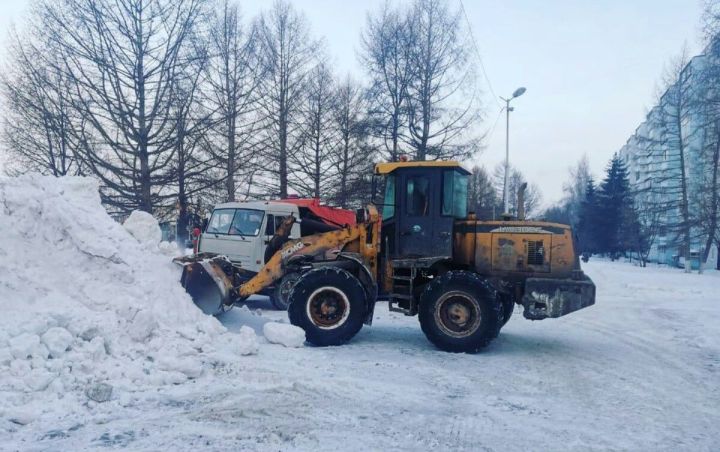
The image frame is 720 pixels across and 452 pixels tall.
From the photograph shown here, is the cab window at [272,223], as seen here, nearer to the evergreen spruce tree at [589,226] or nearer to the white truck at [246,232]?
the white truck at [246,232]

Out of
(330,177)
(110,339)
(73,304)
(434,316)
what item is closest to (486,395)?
(434,316)

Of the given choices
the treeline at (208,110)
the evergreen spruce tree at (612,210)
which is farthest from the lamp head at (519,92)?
the evergreen spruce tree at (612,210)

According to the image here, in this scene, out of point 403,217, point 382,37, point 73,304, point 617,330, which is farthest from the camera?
point 382,37

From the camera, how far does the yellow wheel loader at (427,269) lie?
8.66 metres

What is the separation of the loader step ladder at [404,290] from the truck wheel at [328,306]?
649 mm

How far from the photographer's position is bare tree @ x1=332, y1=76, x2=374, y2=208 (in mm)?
23594

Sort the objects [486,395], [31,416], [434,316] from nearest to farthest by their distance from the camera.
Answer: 1. [31,416]
2. [486,395]
3. [434,316]

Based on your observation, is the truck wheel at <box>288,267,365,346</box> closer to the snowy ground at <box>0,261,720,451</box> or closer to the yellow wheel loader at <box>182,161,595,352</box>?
the yellow wheel loader at <box>182,161,595,352</box>

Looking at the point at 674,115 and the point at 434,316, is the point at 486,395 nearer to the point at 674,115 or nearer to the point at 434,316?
the point at 434,316

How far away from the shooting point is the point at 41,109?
17.1m

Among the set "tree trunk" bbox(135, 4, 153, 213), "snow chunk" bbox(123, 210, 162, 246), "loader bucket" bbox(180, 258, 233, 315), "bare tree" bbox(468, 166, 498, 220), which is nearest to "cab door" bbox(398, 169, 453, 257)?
"loader bucket" bbox(180, 258, 233, 315)

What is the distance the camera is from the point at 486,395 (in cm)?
643

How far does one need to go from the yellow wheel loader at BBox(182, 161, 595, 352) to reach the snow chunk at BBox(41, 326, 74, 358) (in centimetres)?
348

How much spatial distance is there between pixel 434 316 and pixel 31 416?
5443mm
